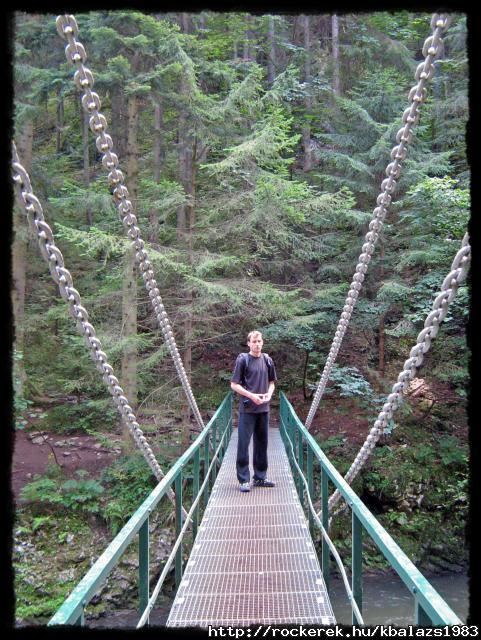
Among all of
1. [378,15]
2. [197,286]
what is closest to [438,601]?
[197,286]

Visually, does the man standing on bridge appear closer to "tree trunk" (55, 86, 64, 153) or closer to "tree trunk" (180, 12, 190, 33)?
"tree trunk" (180, 12, 190, 33)

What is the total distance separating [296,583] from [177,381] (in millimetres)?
7713

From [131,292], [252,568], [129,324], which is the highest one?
[131,292]

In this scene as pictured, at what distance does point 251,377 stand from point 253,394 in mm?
177

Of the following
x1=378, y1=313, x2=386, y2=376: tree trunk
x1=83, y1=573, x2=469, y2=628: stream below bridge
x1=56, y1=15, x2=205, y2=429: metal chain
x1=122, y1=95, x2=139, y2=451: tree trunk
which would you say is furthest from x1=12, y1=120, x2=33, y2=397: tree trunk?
x1=56, y1=15, x2=205, y2=429: metal chain

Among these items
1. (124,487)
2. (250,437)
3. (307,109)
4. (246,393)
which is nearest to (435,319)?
(246,393)

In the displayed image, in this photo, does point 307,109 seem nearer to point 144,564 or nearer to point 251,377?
point 251,377

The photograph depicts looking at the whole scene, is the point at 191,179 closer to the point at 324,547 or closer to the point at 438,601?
the point at 324,547

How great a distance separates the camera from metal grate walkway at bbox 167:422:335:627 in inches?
136

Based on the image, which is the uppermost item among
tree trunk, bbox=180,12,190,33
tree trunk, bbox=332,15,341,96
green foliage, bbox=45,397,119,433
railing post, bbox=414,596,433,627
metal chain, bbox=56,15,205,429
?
tree trunk, bbox=332,15,341,96

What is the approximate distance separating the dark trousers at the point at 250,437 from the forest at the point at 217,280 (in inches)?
160

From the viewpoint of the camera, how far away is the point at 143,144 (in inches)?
652

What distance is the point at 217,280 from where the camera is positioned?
34.9ft

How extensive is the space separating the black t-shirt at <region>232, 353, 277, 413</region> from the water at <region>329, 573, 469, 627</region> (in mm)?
4430
